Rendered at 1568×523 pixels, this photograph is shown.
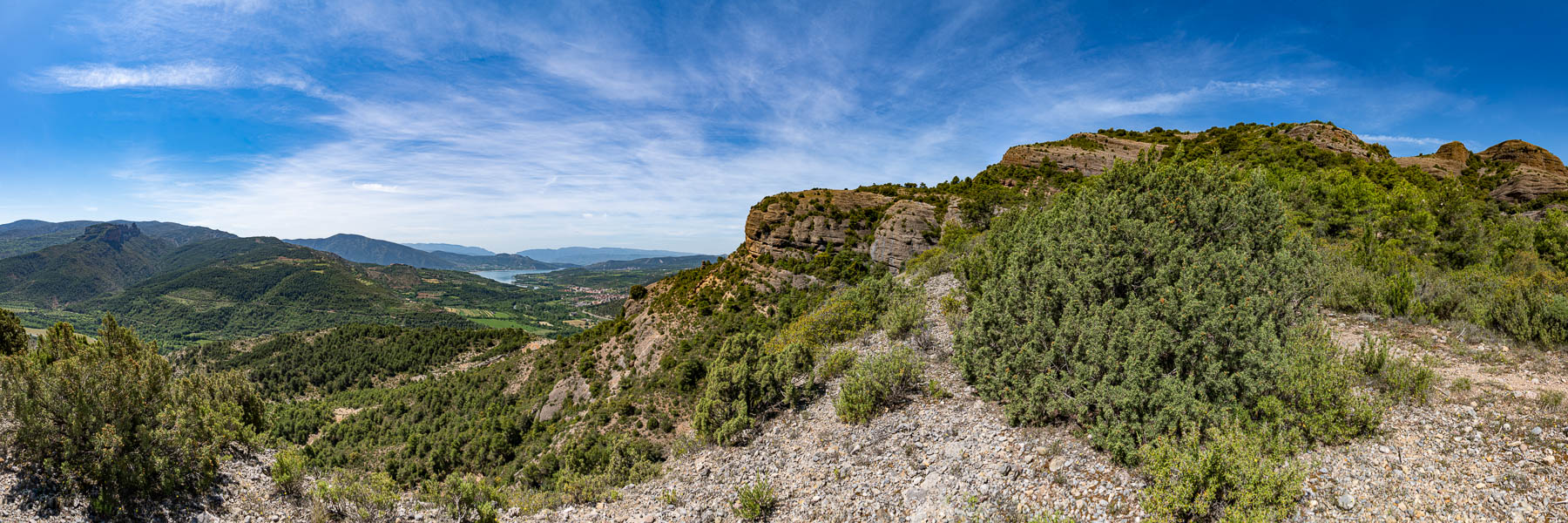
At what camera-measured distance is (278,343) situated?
69.0 meters

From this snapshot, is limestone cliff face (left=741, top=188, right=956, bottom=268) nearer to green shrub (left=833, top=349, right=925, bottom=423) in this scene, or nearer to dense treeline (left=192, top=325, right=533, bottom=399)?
green shrub (left=833, top=349, right=925, bottom=423)

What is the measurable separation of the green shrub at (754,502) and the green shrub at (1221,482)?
6018mm

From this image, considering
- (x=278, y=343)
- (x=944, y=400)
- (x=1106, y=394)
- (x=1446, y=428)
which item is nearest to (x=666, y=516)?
(x=944, y=400)

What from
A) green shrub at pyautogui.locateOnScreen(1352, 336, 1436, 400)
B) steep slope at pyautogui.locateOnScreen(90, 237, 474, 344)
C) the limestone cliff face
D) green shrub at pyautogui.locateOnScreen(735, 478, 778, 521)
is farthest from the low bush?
steep slope at pyautogui.locateOnScreen(90, 237, 474, 344)

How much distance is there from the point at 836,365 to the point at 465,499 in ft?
32.0

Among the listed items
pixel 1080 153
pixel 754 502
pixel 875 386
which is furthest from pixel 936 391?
pixel 1080 153

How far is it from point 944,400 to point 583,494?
8606 mm

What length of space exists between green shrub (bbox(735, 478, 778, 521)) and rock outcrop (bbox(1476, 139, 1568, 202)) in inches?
2403

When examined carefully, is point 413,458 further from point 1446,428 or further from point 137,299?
point 137,299

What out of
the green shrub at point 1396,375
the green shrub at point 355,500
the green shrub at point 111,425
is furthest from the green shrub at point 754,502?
the green shrub at point 111,425

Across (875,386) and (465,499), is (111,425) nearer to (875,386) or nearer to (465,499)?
(465,499)

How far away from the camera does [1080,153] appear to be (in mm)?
54906

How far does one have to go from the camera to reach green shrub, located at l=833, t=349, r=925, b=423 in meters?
11.8

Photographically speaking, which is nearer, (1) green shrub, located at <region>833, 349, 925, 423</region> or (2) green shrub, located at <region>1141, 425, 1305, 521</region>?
(2) green shrub, located at <region>1141, 425, 1305, 521</region>
